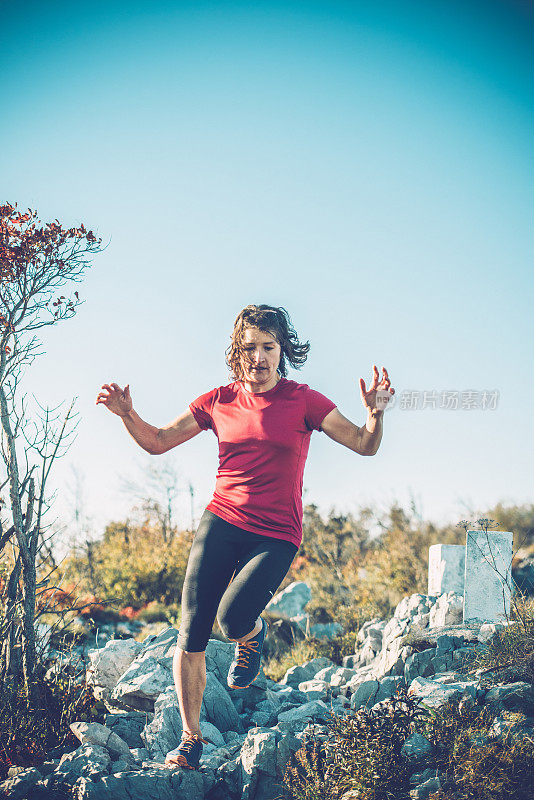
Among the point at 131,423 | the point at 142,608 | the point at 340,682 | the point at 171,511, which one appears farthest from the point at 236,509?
the point at 171,511

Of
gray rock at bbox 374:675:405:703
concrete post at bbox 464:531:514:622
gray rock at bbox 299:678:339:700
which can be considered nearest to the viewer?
gray rock at bbox 374:675:405:703

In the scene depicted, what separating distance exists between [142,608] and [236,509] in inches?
298

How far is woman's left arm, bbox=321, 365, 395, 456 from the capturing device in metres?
3.50

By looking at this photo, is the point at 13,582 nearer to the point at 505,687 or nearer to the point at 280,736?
the point at 280,736

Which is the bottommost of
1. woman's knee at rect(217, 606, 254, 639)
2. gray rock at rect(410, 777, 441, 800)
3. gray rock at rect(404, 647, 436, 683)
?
gray rock at rect(410, 777, 441, 800)

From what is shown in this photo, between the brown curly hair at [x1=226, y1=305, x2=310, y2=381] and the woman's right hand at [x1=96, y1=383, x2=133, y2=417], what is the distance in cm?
71

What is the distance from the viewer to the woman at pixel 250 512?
11.2 feet

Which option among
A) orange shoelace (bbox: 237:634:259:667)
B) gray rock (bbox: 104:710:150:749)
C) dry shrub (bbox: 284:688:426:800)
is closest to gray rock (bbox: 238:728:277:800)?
dry shrub (bbox: 284:688:426:800)

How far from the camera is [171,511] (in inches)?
531

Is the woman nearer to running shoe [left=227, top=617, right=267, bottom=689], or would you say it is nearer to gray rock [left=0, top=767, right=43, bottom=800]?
running shoe [left=227, top=617, right=267, bottom=689]

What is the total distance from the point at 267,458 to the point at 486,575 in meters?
3.21

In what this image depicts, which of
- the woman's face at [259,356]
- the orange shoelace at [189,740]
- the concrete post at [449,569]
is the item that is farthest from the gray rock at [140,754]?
the concrete post at [449,569]

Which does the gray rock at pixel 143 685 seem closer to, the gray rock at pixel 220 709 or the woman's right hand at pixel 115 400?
the gray rock at pixel 220 709

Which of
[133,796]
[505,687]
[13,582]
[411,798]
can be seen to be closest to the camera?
[411,798]
